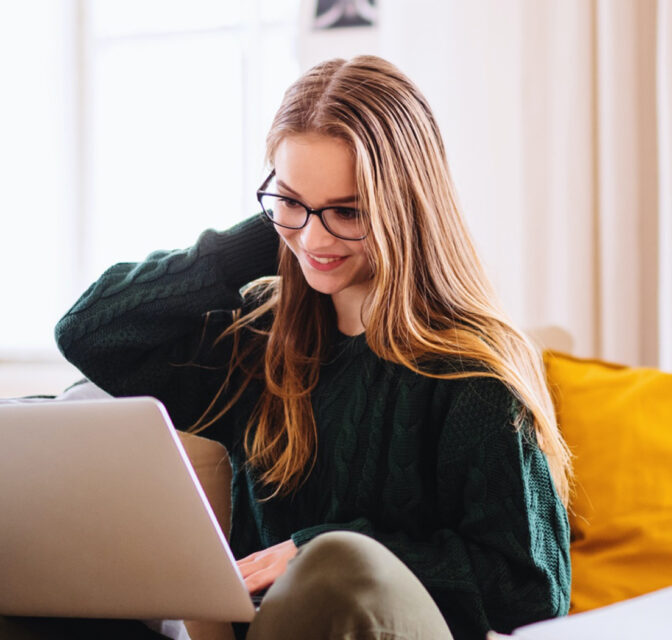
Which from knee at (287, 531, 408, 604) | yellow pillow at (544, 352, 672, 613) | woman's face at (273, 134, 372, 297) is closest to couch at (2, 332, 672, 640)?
yellow pillow at (544, 352, 672, 613)

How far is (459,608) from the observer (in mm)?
936

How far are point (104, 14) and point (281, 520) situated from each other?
189 centimetres

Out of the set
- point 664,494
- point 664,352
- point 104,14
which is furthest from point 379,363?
point 104,14

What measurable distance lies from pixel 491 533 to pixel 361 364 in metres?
0.30

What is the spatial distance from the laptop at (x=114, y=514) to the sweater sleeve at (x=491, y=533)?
260mm

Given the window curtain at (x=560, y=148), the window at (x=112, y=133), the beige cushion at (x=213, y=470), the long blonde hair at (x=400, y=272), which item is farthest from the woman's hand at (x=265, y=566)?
the window at (x=112, y=133)

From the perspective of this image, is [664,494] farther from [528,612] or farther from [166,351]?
[166,351]

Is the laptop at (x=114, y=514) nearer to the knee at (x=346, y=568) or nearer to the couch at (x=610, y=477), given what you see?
the knee at (x=346, y=568)

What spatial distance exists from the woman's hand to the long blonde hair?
0.47ft

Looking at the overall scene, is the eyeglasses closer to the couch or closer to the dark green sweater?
the dark green sweater

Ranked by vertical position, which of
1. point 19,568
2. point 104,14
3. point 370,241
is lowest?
point 19,568

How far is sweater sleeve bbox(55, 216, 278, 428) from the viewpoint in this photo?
121cm

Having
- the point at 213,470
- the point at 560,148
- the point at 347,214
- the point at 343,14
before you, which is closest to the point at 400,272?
the point at 347,214

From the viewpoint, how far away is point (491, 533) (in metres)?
0.95
